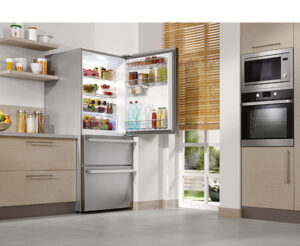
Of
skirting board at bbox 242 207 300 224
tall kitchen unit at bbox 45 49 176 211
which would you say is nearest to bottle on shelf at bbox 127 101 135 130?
tall kitchen unit at bbox 45 49 176 211

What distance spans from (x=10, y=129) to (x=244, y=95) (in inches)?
98.1

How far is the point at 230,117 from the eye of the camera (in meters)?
4.20

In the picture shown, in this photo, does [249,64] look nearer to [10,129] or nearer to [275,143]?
[275,143]

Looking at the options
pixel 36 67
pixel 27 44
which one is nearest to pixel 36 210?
pixel 36 67

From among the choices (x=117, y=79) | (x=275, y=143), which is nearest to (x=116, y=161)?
(x=117, y=79)

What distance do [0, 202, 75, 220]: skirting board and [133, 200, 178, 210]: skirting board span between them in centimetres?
83

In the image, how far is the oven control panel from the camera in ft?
12.5

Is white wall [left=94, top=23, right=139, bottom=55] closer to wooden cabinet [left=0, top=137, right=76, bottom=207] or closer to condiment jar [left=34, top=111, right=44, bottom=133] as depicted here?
condiment jar [left=34, top=111, right=44, bottom=133]

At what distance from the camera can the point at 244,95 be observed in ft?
13.5

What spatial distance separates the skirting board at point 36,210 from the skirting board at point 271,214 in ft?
6.00

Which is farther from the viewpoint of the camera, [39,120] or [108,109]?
[108,109]

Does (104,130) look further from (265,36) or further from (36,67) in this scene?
(265,36)

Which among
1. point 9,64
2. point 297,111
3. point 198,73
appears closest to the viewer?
point 297,111

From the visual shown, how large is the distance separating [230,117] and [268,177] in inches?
27.5
